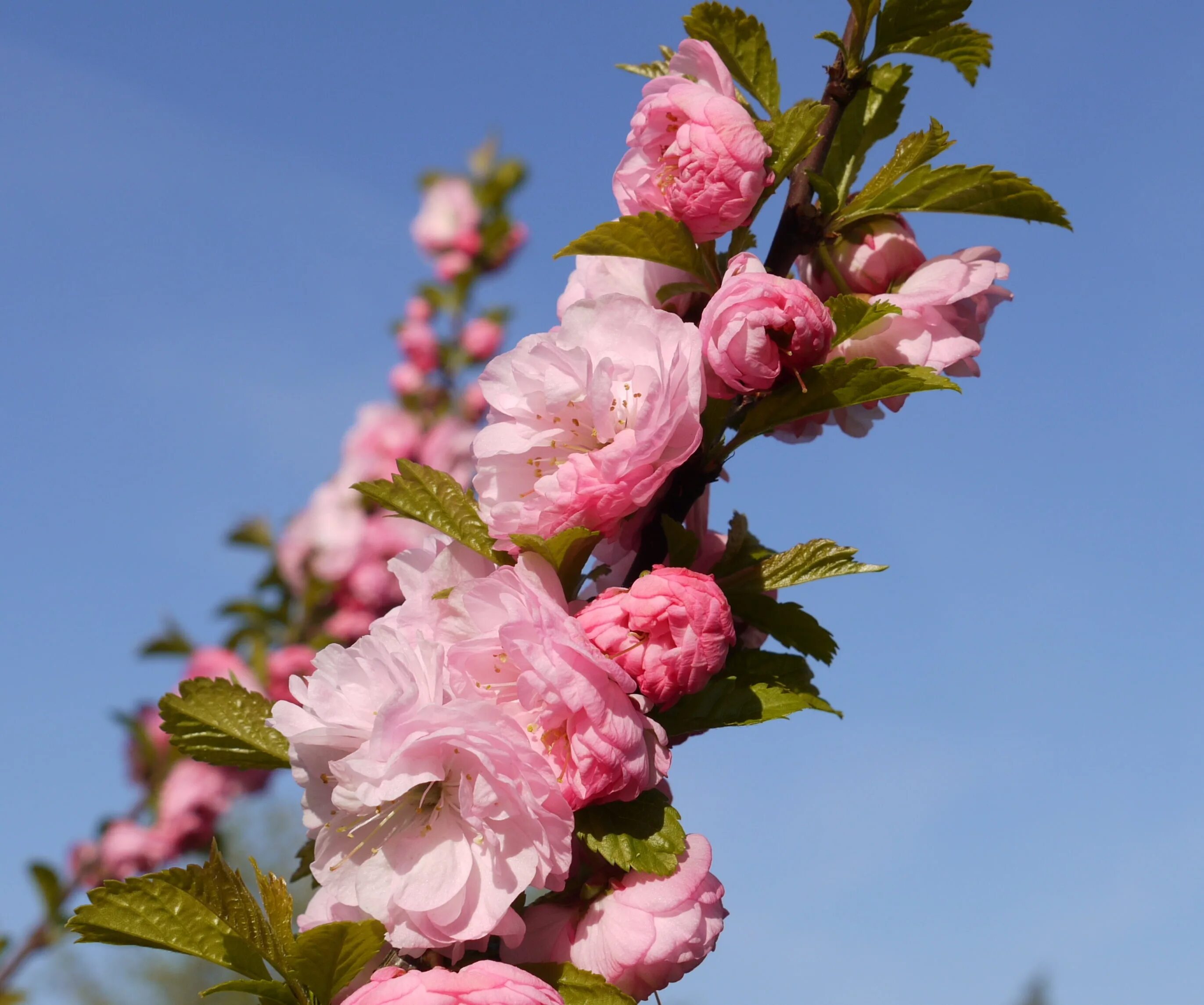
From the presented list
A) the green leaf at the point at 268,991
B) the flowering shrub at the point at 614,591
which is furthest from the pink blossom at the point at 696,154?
the green leaf at the point at 268,991

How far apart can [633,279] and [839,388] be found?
335 mm

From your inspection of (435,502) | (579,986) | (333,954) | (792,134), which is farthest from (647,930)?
(792,134)

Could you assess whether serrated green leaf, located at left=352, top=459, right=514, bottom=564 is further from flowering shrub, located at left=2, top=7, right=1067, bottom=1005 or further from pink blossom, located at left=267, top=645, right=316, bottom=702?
pink blossom, located at left=267, top=645, right=316, bottom=702

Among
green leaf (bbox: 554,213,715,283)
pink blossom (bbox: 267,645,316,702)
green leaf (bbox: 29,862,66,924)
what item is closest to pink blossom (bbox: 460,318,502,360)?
pink blossom (bbox: 267,645,316,702)

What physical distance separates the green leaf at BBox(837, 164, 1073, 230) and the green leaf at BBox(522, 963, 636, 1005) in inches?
39.4

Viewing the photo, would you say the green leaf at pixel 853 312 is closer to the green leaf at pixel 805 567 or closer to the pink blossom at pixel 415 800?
the green leaf at pixel 805 567

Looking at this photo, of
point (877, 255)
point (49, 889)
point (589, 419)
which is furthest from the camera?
point (49, 889)

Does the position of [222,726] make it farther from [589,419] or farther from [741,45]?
[741,45]

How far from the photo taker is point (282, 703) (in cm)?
121

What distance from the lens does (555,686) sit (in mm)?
1079

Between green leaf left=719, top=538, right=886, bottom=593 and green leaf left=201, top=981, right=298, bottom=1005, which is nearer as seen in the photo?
green leaf left=201, top=981, right=298, bottom=1005

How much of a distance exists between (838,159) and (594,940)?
43.4 inches

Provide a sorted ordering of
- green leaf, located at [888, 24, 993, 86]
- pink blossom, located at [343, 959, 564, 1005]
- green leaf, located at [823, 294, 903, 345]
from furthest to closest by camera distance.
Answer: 1. green leaf, located at [888, 24, 993, 86]
2. green leaf, located at [823, 294, 903, 345]
3. pink blossom, located at [343, 959, 564, 1005]

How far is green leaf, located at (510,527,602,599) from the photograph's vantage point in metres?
1.19
